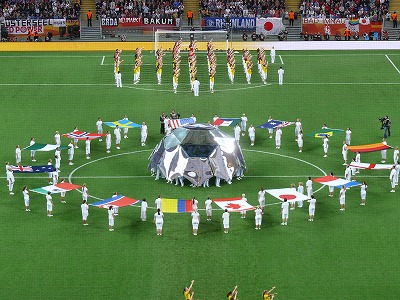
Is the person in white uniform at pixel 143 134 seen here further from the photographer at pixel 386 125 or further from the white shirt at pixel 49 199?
the photographer at pixel 386 125

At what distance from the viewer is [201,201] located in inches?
2200

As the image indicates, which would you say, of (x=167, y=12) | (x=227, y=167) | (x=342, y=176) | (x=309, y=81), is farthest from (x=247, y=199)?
(x=167, y=12)

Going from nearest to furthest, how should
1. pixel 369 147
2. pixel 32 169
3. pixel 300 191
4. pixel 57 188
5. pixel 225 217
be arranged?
1. pixel 225 217
2. pixel 300 191
3. pixel 57 188
4. pixel 32 169
5. pixel 369 147

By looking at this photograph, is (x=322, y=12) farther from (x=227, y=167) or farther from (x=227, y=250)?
(x=227, y=250)

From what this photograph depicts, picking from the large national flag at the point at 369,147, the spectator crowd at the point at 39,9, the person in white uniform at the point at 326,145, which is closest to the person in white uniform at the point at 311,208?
the large national flag at the point at 369,147

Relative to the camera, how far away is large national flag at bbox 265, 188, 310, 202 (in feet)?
175

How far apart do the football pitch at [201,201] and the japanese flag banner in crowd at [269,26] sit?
24.0ft

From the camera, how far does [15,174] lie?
198 ft

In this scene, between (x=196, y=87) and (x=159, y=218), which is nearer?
(x=159, y=218)

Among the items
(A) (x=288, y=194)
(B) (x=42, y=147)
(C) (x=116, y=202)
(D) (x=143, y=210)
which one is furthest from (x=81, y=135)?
(A) (x=288, y=194)

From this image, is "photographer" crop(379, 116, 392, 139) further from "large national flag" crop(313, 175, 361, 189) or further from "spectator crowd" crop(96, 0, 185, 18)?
"spectator crowd" crop(96, 0, 185, 18)

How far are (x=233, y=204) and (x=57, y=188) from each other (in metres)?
8.52

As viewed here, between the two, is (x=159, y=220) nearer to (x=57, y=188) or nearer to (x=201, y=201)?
(x=201, y=201)

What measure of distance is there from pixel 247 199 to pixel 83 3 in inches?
1746
